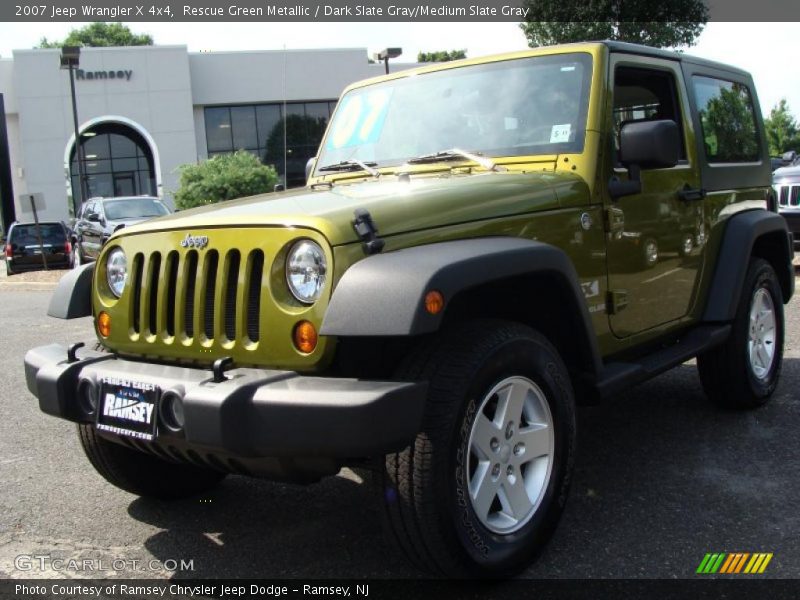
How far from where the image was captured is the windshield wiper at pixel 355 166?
391 cm

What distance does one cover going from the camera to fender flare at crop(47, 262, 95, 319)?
11.4 ft

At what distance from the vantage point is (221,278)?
2.82 meters

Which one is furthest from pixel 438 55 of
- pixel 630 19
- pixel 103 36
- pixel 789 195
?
pixel 789 195

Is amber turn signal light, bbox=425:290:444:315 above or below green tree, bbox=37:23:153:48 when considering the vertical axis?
below

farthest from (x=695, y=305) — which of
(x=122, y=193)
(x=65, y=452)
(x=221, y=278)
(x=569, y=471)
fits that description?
(x=122, y=193)

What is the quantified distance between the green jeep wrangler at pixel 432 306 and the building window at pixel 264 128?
33.6 m

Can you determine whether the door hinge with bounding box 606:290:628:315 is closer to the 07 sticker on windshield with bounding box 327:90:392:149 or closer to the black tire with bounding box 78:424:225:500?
the 07 sticker on windshield with bounding box 327:90:392:149

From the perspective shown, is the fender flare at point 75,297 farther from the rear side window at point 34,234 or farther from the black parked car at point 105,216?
the rear side window at point 34,234

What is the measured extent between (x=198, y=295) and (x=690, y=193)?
267 cm

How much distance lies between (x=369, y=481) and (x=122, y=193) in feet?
124

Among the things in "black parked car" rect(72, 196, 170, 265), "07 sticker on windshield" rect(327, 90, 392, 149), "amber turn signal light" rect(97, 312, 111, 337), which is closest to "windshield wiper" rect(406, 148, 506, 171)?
"07 sticker on windshield" rect(327, 90, 392, 149)

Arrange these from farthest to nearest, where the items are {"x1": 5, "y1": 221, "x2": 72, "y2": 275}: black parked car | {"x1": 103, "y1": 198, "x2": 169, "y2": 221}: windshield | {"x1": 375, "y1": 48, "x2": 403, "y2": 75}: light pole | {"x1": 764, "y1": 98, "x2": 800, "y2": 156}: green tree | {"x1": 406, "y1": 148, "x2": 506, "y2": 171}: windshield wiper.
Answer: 1. {"x1": 764, "y1": 98, "x2": 800, "y2": 156}: green tree
2. {"x1": 375, "y1": 48, "x2": 403, "y2": 75}: light pole
3. {"x1": 5, "y1": 221, "x2": 72, "y2": 275}: black parked car
4. {"x1": 103, "y1": 198, "x2": 169, "y2": 221}: windshield
5. {"x1": 406, "y1": 148, "x2": 506, "y2": 171}: windshield wiper

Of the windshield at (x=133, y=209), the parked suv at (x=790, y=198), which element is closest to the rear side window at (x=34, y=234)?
the windshield at (x=133, y=209)

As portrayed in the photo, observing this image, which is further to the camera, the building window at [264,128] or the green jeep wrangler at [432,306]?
the building window at [264,128]
